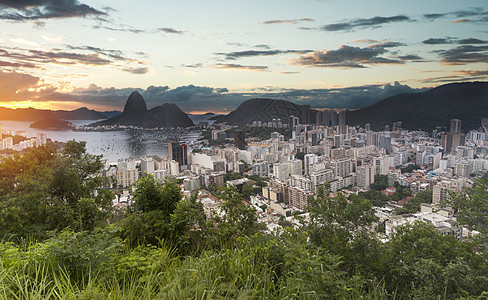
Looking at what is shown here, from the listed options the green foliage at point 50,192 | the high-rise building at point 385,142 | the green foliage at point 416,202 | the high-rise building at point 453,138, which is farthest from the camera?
the high-rise building at point 385,142

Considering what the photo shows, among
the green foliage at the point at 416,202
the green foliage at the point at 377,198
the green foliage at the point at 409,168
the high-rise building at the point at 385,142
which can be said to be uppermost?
the high-rise building at the point at 385,142

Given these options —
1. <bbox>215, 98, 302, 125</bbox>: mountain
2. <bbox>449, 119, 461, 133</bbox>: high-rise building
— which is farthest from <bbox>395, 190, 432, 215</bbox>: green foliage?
<bbox>215, 98, 302, 125</bbox>: mountain

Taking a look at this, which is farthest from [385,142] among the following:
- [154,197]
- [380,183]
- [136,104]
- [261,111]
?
[154,197]

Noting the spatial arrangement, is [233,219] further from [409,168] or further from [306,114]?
[306,114]

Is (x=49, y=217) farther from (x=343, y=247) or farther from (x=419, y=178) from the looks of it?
(x=419, y=178)

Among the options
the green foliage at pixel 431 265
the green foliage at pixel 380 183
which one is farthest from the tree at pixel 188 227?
the green foliage at pixel 380 183

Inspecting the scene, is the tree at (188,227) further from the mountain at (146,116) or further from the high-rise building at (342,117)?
the high-rise building at (342,117)
